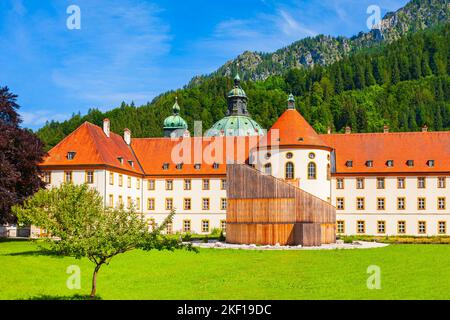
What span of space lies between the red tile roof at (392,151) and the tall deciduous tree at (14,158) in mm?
32778

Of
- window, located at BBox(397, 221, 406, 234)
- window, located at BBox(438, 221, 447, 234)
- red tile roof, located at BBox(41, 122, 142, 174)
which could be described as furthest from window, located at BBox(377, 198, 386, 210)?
red tile roof, located at BBox(41, 122, 142, 174)

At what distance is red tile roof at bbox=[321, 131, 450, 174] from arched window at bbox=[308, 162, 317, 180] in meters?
6.42

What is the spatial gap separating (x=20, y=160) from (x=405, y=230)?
132ft

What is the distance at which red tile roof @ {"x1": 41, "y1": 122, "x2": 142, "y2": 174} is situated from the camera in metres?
61.9

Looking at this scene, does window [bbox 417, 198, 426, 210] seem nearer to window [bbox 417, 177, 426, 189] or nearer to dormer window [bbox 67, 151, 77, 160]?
window [bbox 417, 177, 426, 189]

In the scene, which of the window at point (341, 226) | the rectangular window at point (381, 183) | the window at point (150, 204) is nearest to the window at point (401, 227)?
the rectangular window at point (381, 183)

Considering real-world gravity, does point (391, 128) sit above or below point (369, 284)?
above

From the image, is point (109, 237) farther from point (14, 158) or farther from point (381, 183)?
point (381, 183)

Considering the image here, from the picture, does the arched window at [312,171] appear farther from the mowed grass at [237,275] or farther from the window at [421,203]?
the mowed grass at [237,275]

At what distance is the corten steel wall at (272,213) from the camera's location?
5259 centimetres

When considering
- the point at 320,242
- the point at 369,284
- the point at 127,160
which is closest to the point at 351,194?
the point at 320,242
